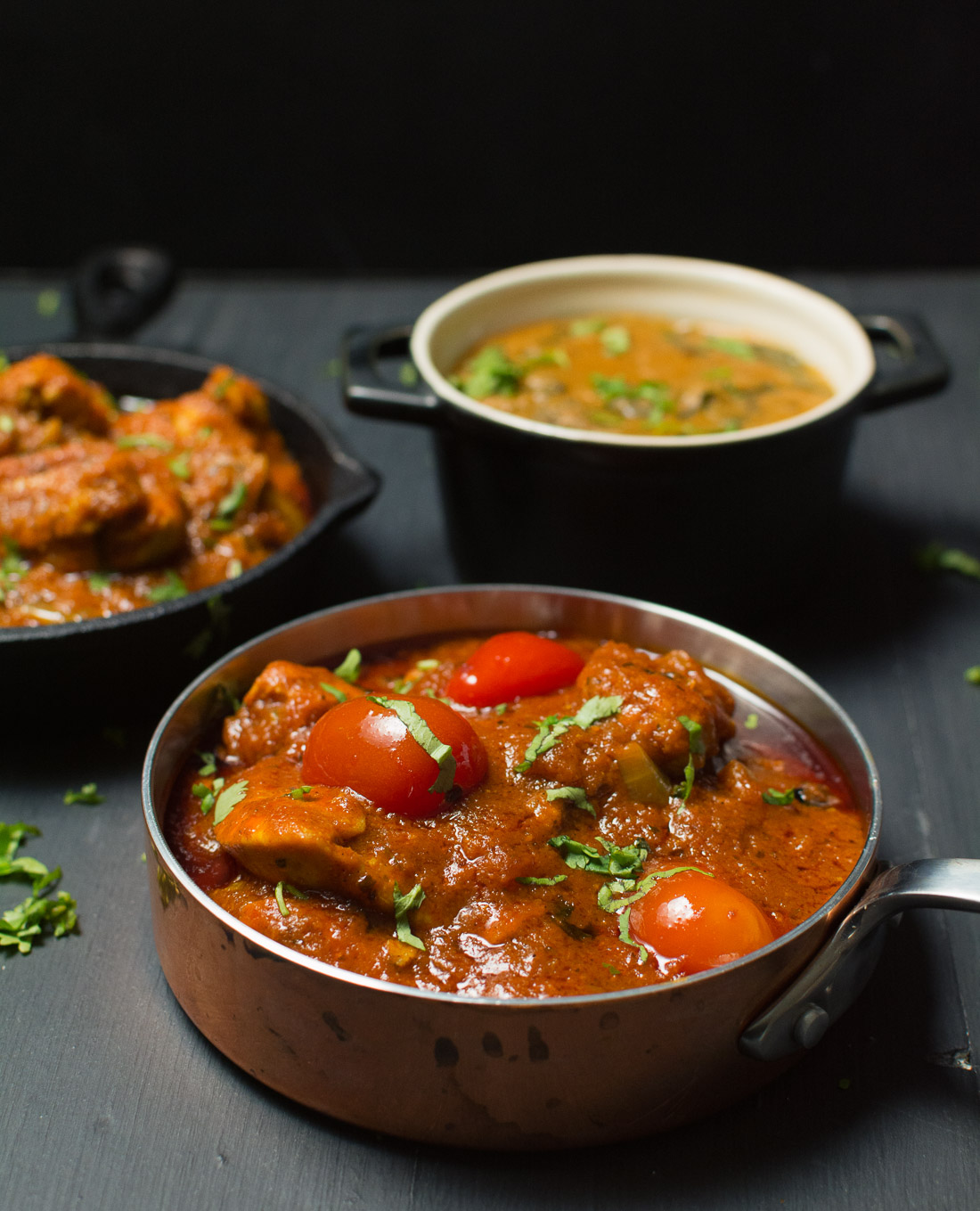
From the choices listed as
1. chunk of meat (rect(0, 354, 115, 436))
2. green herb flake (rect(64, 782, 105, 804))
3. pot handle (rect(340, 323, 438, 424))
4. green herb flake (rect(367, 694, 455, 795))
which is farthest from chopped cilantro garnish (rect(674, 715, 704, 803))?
chunk of meat (rect(0, 354, 115, 436))

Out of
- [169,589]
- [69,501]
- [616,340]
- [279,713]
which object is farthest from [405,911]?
[616,340]

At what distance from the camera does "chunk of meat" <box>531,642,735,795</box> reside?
1.98 meters

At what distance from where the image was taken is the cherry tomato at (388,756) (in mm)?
1845

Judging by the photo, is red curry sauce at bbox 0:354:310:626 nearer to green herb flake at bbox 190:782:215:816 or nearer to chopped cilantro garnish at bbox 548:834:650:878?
green herb flake at bbox 190:782:215:816

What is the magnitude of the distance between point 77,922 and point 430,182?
13.2 ft

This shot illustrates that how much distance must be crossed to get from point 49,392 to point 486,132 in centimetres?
290

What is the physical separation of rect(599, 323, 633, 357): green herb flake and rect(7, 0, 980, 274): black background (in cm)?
219

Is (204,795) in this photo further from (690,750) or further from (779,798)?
(779,798)

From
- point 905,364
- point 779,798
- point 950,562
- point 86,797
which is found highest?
point 905,364

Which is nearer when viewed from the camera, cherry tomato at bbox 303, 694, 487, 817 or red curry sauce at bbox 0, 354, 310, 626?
cherry tomato at bbox 303, 694, 487, 817

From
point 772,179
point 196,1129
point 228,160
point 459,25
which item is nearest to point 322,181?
point 228,160

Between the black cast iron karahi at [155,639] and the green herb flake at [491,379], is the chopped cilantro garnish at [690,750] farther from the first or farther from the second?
the green herb flake at [491,379]

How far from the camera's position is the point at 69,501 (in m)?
2.61

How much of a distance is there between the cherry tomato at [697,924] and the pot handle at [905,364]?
58.1 inches
